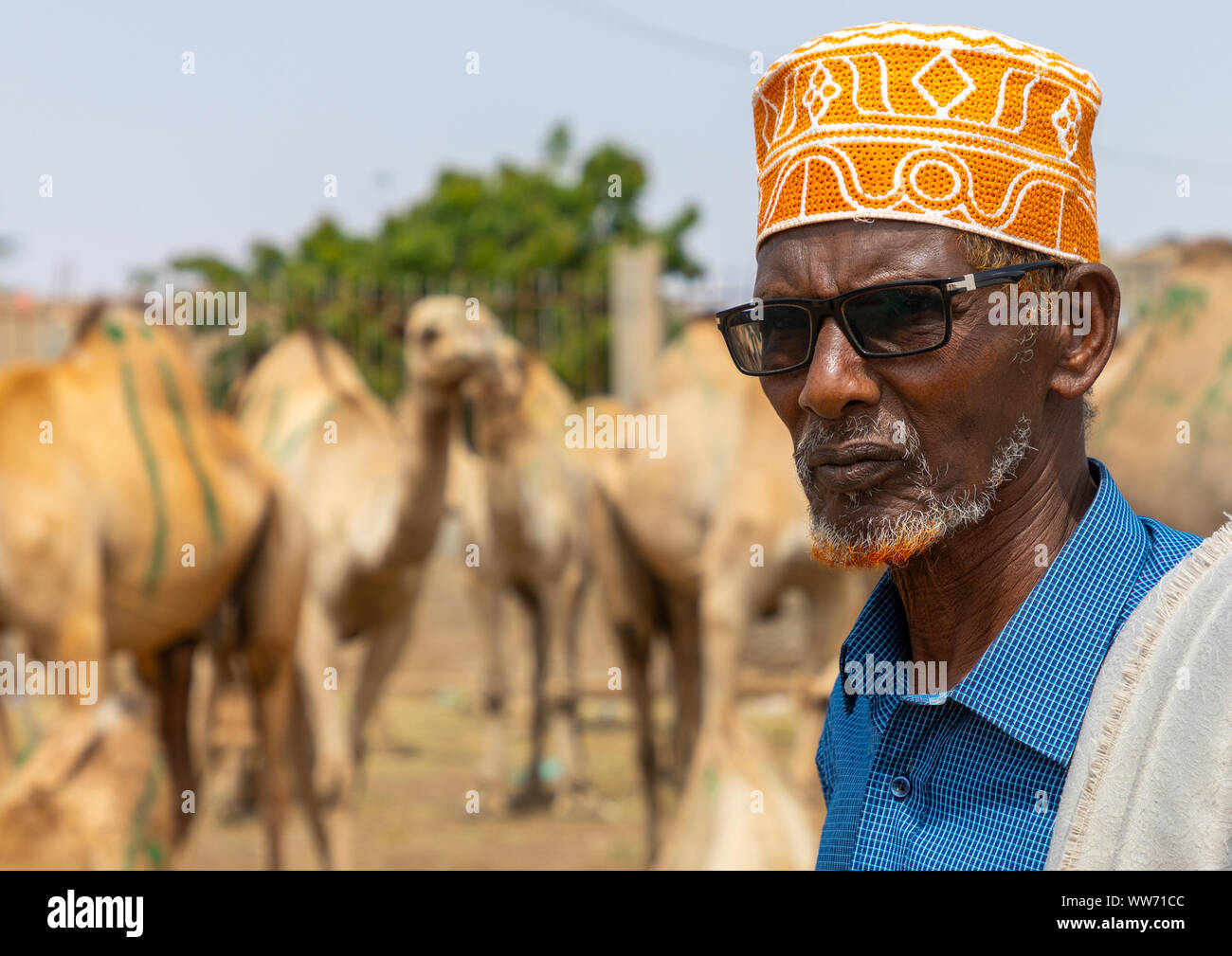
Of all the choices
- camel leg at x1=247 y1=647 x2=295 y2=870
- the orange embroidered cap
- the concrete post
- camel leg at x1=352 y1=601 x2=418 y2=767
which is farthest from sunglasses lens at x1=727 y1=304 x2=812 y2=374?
the concrete post

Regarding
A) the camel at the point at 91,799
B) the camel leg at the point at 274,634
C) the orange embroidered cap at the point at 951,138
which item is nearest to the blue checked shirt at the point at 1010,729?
the orange embroidered cap at the point at 951,138

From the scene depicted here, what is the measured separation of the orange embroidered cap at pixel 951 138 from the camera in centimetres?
157

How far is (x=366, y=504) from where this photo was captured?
290 inches

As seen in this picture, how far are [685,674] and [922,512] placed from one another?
6468mm

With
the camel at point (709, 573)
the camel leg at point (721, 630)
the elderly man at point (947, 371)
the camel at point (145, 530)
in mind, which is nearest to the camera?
the elderly man at point (947, 371)

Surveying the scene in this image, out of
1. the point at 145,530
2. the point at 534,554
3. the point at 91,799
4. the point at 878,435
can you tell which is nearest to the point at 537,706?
the point at 534,554

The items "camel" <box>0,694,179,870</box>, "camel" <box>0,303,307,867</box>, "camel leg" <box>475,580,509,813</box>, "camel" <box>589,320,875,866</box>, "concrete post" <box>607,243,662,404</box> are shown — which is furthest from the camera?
"concrete post" <box>607,243,662,404</box>

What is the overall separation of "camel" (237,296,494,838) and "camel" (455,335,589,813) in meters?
0.67

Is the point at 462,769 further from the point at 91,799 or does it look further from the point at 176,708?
the point at 91,799

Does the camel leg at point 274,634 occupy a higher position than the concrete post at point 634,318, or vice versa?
the concrete post at point 634,318

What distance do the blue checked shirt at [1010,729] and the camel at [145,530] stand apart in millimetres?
3609

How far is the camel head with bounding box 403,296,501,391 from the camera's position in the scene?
22.9ft

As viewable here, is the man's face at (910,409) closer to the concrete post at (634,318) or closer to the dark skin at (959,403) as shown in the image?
Answer: the dark skin at (959,403)

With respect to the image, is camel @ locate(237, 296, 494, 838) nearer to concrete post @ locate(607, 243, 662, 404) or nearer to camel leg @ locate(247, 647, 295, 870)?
camel leg @ locate(247, 647, 295, 870)
